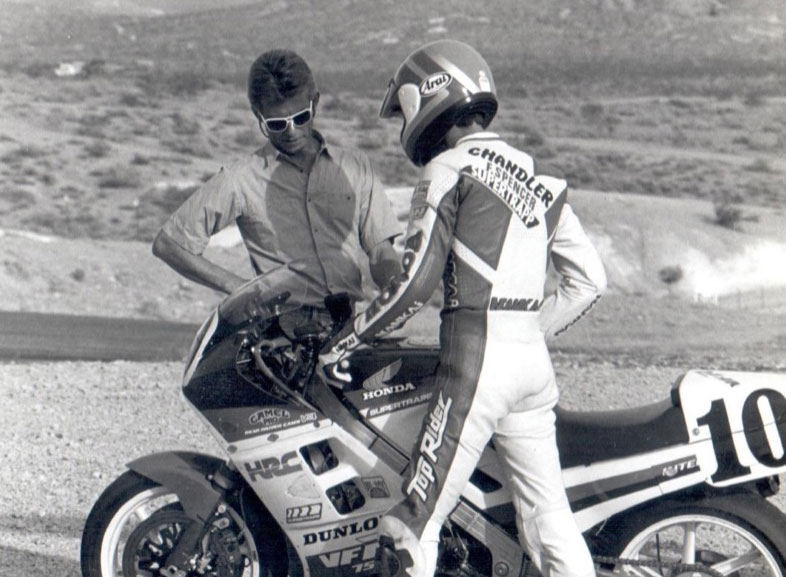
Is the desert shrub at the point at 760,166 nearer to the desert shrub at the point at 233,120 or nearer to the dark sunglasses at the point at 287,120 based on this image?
the desert shrub at the point at 233,120

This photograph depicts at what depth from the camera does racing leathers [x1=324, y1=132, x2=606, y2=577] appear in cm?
336

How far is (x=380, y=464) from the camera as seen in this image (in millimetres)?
3646

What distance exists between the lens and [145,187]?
60.1 feet

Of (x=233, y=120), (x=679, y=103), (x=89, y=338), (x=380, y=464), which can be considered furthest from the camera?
(x=233, y=120)

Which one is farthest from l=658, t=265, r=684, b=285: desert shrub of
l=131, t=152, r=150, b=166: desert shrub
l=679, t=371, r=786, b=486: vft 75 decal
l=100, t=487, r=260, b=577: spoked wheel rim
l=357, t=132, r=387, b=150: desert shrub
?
l=100, t=487, r=260, b=577: spoked wheel rim

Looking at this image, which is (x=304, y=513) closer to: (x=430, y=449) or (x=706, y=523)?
(x=430, y=449)

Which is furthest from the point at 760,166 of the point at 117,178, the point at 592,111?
the point at 117,178

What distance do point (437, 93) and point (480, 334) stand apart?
2.29 feet

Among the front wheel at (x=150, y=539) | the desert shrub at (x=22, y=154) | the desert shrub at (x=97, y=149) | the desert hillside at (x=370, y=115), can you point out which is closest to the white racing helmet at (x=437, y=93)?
the front wheel at (x=150, y=539)

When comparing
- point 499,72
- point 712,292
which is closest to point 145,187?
point 499,72

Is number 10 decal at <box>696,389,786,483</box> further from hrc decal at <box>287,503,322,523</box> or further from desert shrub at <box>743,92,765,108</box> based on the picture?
desert shrub at <box>743,92,765,108</box>

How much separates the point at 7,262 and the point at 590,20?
8770 mm

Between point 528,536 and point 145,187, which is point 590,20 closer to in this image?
point 145,187

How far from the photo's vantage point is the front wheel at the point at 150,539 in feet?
12.6
